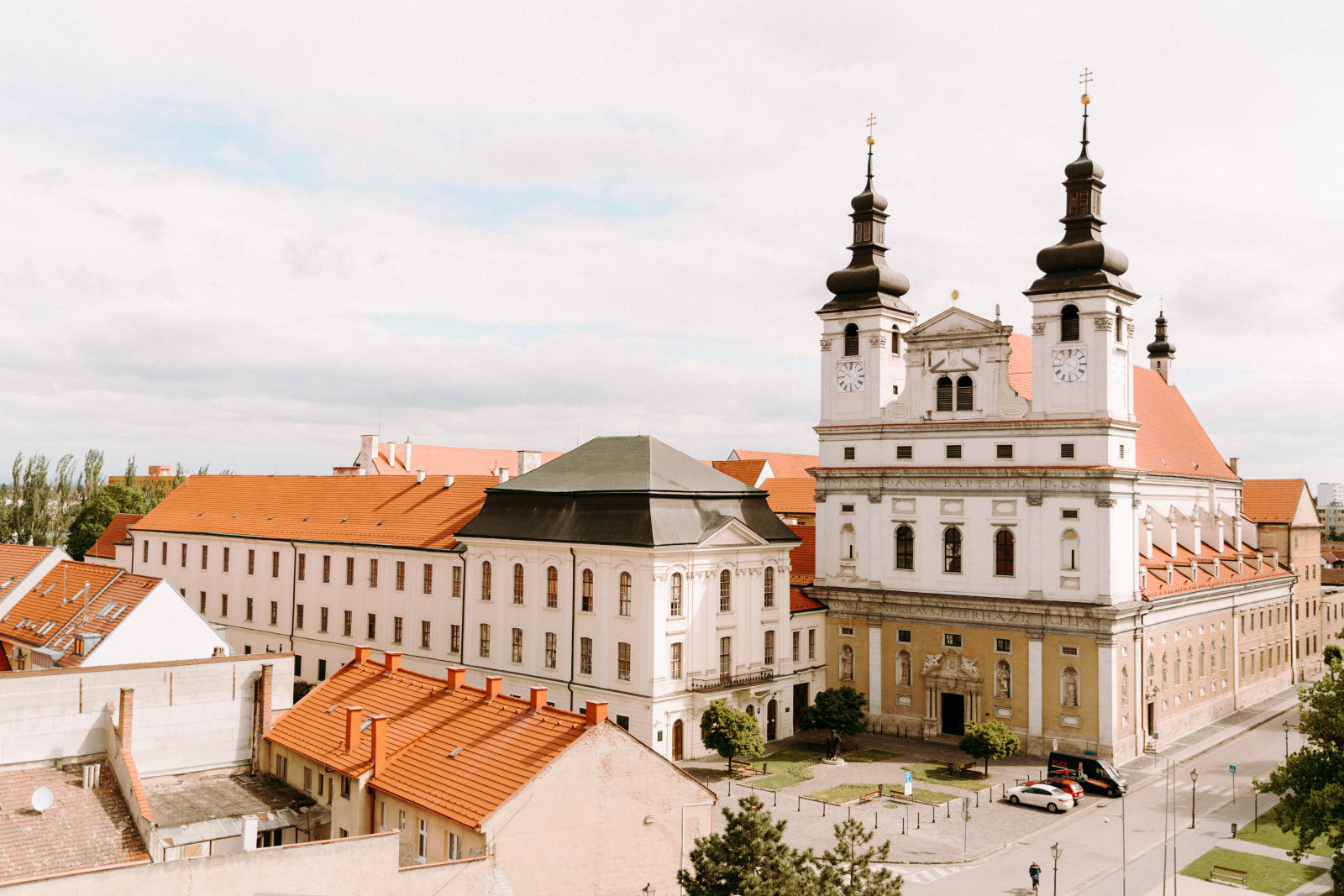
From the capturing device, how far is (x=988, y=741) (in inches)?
1693

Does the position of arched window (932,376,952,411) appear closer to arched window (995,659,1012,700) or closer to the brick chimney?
arched window (995,659,1012,700)

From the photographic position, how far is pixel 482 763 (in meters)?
26.2

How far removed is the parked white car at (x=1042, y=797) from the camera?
3925cm

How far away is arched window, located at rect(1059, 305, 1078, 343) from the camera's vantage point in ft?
156

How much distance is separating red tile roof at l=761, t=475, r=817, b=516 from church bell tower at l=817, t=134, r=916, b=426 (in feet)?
67.9

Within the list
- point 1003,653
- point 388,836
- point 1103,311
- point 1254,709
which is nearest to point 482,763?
point 388,836

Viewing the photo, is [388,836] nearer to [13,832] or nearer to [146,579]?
[13,832]

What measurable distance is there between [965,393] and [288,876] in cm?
3870

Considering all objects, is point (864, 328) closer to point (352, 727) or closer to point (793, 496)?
point (793, 496)

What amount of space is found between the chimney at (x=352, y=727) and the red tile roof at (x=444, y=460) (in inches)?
2753

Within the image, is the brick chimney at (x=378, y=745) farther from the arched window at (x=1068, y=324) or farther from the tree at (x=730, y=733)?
the arched window at (x=1068, y=324)

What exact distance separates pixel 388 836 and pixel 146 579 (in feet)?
82.3

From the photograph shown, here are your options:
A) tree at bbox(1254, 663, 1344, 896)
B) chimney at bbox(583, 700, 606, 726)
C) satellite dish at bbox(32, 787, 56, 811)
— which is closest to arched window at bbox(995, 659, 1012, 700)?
tree at bbox(1254, 663, 1344, 896)

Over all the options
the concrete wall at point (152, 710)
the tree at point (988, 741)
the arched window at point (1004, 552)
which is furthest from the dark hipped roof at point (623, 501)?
the concrete wall at point (152, 710)
